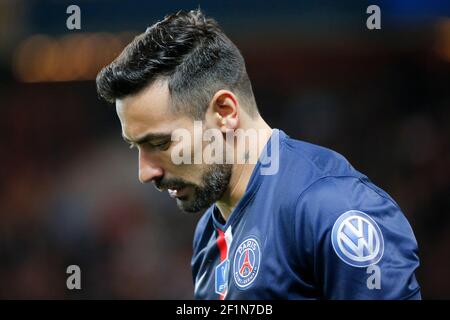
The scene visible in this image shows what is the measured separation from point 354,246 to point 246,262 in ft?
1.30

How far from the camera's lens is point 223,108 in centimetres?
236

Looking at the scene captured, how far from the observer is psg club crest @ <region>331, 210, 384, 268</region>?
192cm

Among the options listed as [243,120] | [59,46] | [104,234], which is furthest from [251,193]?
[59,46]

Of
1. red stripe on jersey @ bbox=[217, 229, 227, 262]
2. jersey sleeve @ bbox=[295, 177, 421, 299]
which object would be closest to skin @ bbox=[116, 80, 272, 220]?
red stripe on jersey @ bbox=[217, 229, 227, 262]

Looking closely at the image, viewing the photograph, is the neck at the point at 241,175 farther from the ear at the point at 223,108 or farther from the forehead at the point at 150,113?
the forehead at the point at 150,113

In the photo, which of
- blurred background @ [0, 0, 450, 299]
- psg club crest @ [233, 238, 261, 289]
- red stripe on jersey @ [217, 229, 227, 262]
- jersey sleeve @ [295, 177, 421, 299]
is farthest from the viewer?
blurred background @ [0, 0, 450, 299]

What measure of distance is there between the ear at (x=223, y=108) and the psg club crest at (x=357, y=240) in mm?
570

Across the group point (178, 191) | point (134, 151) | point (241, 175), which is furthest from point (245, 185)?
point (134, 151)

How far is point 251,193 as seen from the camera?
2.30 metres

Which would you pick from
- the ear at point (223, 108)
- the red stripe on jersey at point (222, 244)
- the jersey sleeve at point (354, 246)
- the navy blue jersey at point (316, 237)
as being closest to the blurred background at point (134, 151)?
the red stripe on jersey at point (222, 244)

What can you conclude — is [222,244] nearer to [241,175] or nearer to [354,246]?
[241,175]

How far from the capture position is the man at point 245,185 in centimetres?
194

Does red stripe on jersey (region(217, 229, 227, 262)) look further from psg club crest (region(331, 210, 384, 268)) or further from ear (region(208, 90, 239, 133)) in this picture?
psg club crest (region(331, 210, 384, 268))

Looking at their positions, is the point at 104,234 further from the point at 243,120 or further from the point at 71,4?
the point at 243,120
